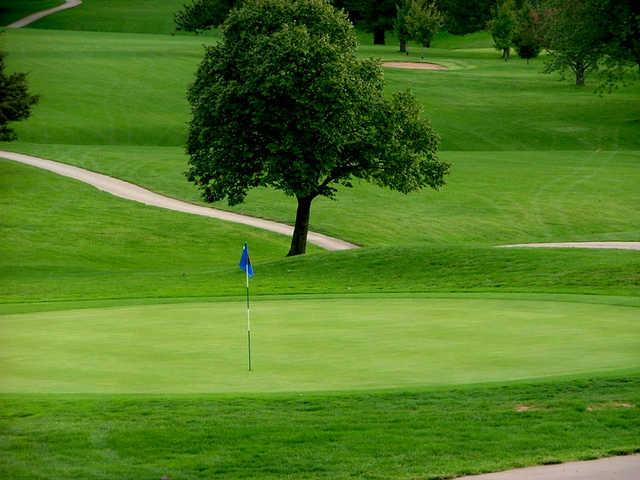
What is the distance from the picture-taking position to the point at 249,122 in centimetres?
4194

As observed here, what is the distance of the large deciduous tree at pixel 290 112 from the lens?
41.2m

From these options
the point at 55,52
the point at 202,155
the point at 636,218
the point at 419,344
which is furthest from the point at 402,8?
the point at 419,344

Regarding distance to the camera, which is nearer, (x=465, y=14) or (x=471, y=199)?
(x=471, y=199)

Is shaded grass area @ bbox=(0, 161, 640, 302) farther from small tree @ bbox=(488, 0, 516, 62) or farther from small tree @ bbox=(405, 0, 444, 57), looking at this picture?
small tree @ bbox=(488, 0, 516, 62)

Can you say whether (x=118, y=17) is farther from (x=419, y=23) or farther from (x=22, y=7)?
(x=419, y=23)

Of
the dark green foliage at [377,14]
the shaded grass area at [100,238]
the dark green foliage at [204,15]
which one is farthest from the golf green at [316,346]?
the dark green foliage at [204,15]

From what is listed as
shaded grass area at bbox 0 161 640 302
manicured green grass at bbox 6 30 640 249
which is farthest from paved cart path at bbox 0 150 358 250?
shaded grass area at bbox 0 161 640 302

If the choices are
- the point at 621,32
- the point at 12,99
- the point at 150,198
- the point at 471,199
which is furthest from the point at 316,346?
the point at 621,32

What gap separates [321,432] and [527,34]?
111243 mm

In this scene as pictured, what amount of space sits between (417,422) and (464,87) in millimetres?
90008

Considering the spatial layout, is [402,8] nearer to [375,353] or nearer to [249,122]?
[249,122]

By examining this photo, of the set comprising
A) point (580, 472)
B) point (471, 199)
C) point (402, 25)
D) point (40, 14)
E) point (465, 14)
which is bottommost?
point (471, 199)

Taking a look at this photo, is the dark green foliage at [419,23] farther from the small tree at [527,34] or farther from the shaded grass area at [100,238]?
the shaded grass area at [100,238]

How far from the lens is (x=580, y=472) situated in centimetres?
1091
